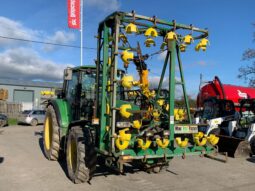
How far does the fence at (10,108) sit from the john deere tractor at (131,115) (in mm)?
30015

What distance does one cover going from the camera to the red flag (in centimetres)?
2188

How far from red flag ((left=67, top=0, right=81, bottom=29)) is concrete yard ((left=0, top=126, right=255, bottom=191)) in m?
14.1

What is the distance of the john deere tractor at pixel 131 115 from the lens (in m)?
6.04

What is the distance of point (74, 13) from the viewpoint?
2242cm

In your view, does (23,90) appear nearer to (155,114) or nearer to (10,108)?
(10,108)

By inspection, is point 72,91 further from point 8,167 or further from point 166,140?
point 166,140

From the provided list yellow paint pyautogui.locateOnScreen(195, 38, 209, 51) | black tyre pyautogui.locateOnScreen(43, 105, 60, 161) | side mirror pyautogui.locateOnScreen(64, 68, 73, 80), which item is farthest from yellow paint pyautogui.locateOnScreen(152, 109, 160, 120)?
black tyre pyautogui.locateOnScreen(43, 105, 60, 161)

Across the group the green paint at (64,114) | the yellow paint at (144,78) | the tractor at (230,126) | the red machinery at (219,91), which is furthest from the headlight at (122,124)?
the red machinery at (219,91)

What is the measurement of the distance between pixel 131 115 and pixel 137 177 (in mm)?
1465

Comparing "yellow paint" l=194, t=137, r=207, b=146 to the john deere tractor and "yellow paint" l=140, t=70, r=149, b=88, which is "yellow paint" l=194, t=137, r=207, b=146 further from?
"yellow paint" l=140, t=70, r=149, b=88

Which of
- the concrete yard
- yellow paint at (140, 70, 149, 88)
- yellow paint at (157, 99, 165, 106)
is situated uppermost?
yellow paint at (140, 70, 149, 88)

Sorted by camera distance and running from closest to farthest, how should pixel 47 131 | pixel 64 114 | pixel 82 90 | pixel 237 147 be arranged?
1. pixel 82 90
2. pixel 64 114
3. pixel 47 131
4. pixel 237 147

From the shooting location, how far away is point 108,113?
629 centimetres

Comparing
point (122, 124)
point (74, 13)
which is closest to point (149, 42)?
point (122, 124)
